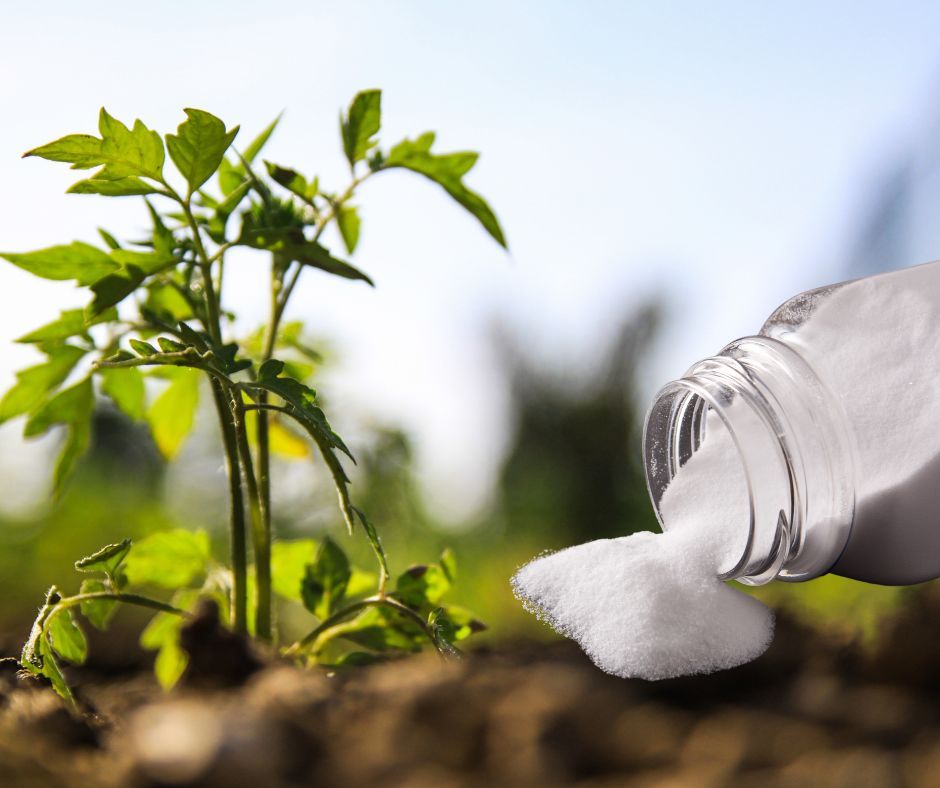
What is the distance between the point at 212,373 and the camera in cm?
39

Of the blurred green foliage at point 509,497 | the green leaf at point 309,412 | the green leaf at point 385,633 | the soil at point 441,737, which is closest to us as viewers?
the soil at point 441,737

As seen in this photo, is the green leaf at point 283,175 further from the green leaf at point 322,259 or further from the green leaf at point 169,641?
the green leaf at point 169,641

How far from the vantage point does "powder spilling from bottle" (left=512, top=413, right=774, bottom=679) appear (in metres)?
0.52

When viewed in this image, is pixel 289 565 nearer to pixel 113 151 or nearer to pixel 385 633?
pixel 385 633

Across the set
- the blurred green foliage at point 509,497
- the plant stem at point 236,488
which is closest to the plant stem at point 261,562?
the plant stem at point 236,488

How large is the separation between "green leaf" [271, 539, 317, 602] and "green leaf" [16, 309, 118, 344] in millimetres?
173

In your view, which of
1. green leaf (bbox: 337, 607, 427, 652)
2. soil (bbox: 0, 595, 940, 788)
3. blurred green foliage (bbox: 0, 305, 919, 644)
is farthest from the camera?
blurred green foliage (bbox: 0, 305, 919, 644)

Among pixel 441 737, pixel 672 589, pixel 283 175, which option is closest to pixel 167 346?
pixel 283 175

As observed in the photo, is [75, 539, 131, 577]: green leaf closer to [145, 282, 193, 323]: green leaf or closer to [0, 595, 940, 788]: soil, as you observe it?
[0, 595, 940, 788]: soil

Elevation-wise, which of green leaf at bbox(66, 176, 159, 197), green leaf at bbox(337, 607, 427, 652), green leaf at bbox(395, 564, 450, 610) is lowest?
green leaf at bbox(337, 607, 427, 652)

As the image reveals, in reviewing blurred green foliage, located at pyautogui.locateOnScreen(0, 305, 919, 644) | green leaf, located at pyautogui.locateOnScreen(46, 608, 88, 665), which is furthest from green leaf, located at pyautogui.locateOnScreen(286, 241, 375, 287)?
blurred green foliage, located at pyautogui.locateOnScreen(0, 305, 919, 644)

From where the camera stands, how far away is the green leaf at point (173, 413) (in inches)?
22.0

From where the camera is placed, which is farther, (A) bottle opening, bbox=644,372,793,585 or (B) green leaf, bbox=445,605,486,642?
(A) bottle opening, bbox=644,372,793,585

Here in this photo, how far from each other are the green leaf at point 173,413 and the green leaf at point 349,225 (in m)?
0.14
